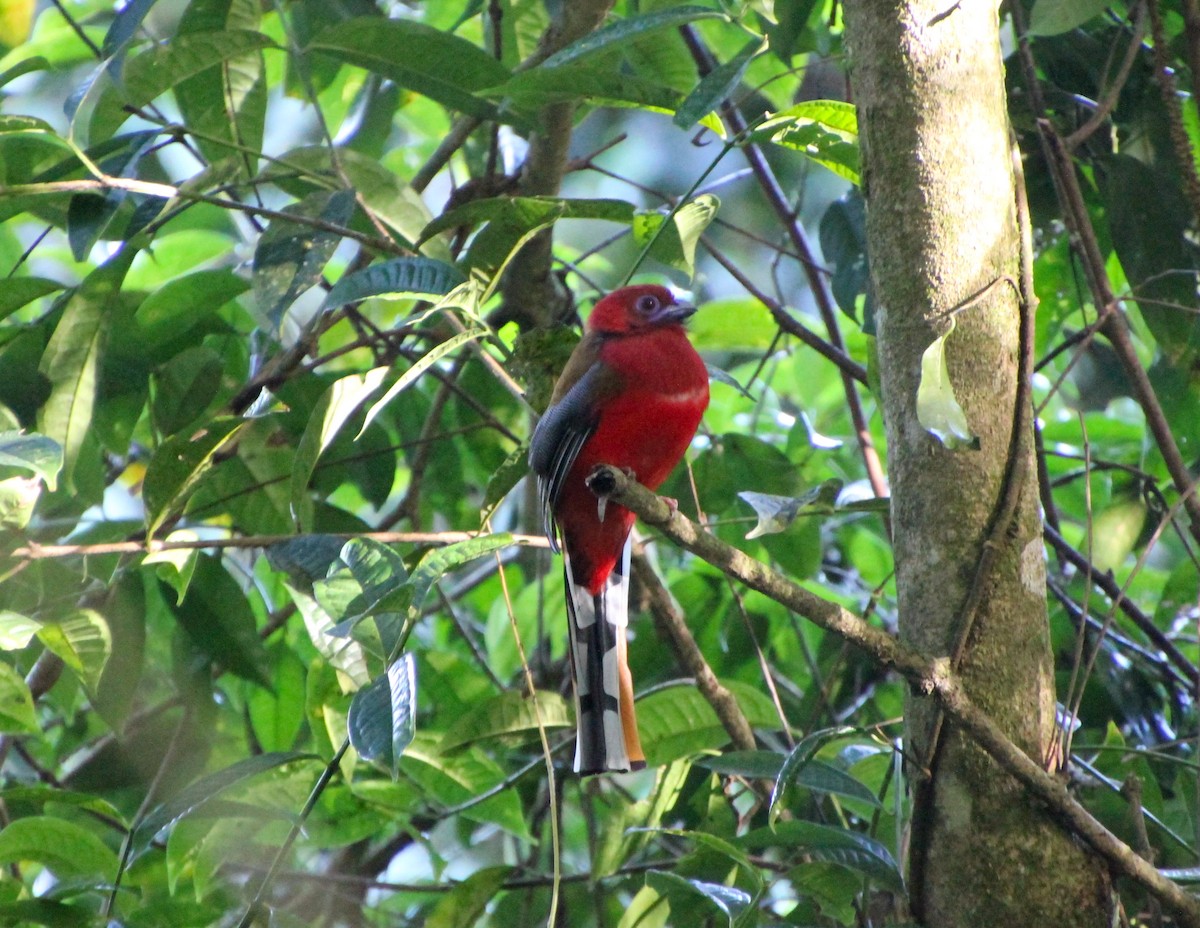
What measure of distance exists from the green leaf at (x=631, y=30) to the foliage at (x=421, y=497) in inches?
0.5

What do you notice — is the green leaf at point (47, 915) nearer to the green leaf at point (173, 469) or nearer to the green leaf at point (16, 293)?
the green leaf at point (173, 469)

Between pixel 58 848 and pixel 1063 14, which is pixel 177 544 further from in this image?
pixel 1063 14

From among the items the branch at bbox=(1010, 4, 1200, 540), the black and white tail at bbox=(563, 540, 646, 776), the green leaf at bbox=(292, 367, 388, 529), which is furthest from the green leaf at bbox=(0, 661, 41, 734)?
the branch at bbox=(1010, 4, 1200, 540)

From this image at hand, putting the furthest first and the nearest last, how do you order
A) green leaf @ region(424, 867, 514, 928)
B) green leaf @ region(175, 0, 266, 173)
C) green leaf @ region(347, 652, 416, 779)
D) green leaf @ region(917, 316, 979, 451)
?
green leaf @ region(175, 0, 266, 173)
green leaf @ region(424, 867, 514, 928)
green leaf @ region(347, 652, 416, 779)
green leaf @ region(917, 316, 979, 451)

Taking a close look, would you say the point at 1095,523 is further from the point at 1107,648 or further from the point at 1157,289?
the point at 1157,289

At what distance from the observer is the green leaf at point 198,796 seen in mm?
2146

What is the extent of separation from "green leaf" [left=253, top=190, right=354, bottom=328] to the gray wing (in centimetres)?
53

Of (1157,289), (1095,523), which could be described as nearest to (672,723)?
(1095,523)

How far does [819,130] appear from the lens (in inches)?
91.9

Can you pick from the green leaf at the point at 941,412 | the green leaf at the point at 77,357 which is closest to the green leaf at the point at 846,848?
the green leaf at the point at 941,412

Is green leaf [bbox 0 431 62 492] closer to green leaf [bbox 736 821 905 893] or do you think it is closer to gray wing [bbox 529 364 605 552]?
Answer: gray wing [bbox 529 364 605 552]

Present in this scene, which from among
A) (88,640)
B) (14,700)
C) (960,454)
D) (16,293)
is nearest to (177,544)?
(88,640)

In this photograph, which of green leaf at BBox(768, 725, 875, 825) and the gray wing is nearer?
green leaf at BBox(768, 725, 875, 825)

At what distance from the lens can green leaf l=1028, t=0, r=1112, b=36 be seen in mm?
2451
